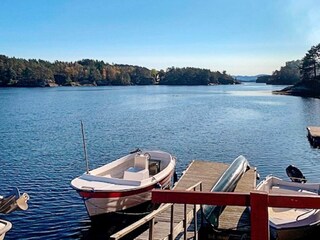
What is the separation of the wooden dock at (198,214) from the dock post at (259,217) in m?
2.83

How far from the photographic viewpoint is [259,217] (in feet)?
12.0

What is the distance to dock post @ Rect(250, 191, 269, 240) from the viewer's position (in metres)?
3.65

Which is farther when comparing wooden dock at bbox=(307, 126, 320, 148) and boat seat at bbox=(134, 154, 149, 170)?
wooden dock at bbox=(307, 126, 320, 148)

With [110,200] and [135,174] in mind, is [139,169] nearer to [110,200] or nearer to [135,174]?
[135,174]

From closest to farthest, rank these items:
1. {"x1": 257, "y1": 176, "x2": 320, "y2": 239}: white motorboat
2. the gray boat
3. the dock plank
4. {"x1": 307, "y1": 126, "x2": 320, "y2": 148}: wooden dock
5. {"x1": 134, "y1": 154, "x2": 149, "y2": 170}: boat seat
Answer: the dock plank
{"x1": 257, "y1": 176, "x2": 320, "y2": 239}: white motorboat
the gray boat
{"x1": 134, "y1": 154, "x2": 149, "y2": 170}: boat seat
{"x1": 307, "y1": 126, "x2": 320, "y2": 148}: wooden dock

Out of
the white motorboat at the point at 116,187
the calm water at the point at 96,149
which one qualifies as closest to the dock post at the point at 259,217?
the white motorboat at the point at 116,187

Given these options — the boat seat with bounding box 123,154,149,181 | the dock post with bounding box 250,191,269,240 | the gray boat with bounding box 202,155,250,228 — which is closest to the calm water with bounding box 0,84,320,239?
the boat seat with bounding box 123,154,149,181

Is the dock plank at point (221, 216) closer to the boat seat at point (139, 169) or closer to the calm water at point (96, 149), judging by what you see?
→ the boat seat at point (139, 169)

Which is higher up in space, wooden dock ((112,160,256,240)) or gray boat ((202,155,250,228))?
gray boat ((202,155,250,228))

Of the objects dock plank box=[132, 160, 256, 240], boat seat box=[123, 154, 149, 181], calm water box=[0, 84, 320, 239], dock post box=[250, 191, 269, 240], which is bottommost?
calm water box=[0, 84, 320, 239]

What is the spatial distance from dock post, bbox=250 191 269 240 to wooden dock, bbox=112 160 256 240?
2827 mm

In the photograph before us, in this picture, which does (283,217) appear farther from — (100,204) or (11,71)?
(11,71)

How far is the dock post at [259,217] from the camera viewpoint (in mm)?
3654

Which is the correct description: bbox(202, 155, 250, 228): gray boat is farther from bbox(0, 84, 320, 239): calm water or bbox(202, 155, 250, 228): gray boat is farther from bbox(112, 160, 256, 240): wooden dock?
bbox(0, 84, 320, 239): calm water
